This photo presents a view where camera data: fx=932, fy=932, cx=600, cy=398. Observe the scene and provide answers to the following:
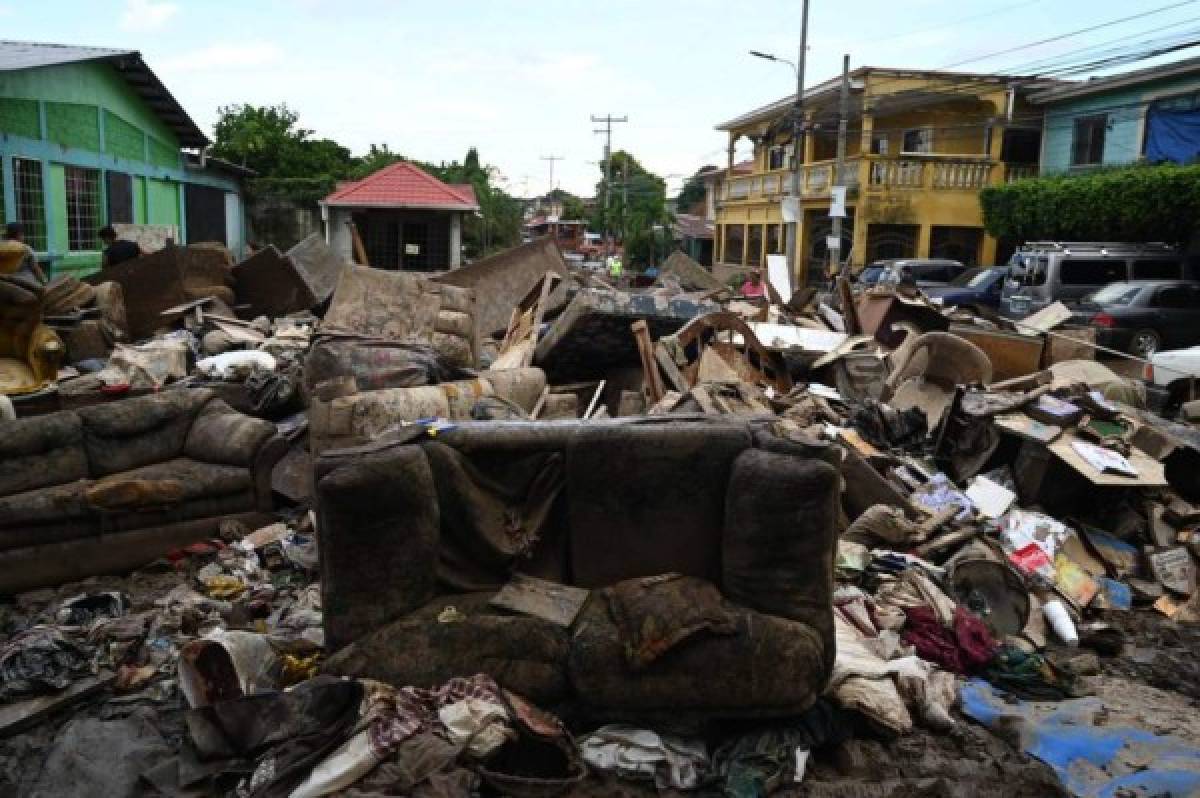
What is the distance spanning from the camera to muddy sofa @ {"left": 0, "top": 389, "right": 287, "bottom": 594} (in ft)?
17.0

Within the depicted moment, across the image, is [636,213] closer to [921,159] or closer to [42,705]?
[921,159]

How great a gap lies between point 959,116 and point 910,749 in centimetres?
2474

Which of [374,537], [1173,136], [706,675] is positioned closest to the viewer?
[706,675]

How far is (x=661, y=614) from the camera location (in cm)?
377

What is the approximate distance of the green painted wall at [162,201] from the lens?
1917cm

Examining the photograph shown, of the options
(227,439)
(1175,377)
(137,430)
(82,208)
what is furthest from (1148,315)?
(82,208)

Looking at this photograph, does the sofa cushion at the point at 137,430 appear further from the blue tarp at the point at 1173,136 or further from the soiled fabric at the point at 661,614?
the blue tarp at the point at 1173,136

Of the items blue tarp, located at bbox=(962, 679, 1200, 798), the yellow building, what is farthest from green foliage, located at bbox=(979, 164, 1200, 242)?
blue tarp, located at bbox=(962, 679, 1200, 798)

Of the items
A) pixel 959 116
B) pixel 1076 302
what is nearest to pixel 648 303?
pixel 1076 302

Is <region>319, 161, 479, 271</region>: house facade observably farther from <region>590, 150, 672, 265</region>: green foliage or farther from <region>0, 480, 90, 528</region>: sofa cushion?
<region>590, 150, 672, 265</region>: green foliage

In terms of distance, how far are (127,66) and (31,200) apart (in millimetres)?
4597

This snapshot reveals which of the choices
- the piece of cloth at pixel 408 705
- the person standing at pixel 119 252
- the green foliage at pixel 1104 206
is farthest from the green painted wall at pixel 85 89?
the green foliage at pixel 1104 206

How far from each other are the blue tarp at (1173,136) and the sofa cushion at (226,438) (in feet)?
61.9

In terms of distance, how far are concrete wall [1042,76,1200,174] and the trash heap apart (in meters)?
14.1
